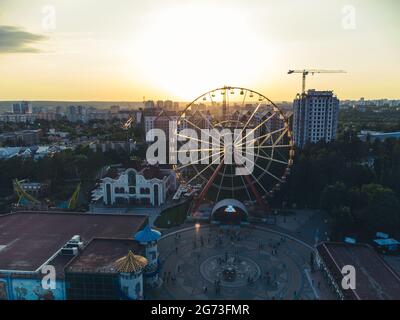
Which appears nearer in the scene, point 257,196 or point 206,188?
point 206,188

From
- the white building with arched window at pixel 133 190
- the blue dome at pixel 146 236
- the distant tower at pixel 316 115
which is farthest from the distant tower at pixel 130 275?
the distant tower at pixel 316 115

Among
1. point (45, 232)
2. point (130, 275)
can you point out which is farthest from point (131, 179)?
point (130, 275)

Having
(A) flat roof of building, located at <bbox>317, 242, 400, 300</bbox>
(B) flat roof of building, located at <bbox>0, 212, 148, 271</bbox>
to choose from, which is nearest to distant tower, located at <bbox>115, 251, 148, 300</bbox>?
(B) flat roof of building, located at <bbox>0, 212, 148, 271</bbox>

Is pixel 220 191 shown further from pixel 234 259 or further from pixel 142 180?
pixel 234 259

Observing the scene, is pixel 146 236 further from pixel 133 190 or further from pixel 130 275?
pixel 133 190

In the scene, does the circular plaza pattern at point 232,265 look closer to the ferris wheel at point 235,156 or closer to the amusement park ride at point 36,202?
the ferris wheel at point 235,156
